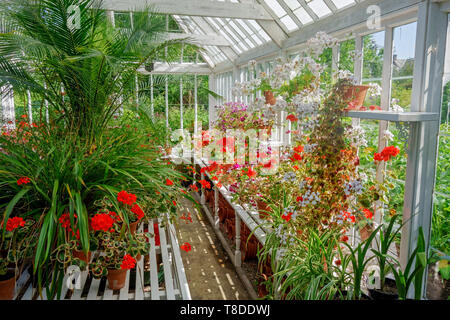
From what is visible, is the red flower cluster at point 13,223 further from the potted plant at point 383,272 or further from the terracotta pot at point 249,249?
the terracotta pot at point 249,249

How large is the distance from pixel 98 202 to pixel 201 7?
3.11 m

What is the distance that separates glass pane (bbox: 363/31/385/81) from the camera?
2.51m

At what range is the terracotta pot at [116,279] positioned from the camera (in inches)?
61.4

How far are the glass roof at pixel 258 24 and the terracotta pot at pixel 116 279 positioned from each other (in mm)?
1746

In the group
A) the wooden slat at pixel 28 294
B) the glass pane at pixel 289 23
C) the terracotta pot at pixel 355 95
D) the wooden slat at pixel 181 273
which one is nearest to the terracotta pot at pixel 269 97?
the terracotta pot at pixel 355 95

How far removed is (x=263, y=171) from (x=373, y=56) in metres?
1.41

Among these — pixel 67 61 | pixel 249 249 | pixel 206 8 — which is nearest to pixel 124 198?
pixel 67 61

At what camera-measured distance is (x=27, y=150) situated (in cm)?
190

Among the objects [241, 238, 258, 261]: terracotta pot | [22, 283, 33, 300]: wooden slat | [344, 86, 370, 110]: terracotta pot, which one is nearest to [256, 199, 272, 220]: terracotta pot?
[241, 238, 258, 261]: terracotta pot

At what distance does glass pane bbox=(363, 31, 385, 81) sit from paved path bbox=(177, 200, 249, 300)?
174 centimetres

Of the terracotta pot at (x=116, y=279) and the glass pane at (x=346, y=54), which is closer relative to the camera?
the terracotta pot at (x=116, y=279)

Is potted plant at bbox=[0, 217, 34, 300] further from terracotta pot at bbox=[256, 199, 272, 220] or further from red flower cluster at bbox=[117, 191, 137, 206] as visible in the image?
terracotta pot at bbox=[256, 199, 272, 220]
